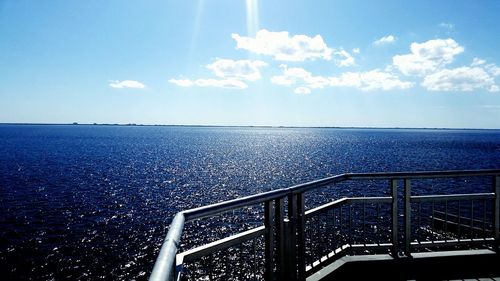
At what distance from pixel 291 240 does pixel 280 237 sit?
0.60ft

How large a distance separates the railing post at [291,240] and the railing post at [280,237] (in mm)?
62

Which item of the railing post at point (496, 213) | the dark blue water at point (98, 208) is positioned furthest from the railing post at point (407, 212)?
the dark blue water at point (98, 208)

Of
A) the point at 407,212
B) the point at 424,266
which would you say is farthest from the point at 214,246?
the point at 424,266

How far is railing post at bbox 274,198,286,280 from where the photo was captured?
10.6ft

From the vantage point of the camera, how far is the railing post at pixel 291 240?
342 cm

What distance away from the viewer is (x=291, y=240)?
3432 mm

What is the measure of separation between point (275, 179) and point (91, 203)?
22.9 m

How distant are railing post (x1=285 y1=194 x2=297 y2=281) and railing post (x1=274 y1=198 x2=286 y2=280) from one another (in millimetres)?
62

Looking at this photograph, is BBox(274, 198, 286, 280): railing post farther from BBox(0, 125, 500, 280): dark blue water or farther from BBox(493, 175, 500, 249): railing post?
BBox(0, 125, 500, 280): dark blue water

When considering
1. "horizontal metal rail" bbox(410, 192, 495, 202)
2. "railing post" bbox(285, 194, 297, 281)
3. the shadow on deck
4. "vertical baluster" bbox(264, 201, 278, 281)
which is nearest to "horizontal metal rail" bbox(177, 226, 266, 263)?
"vertical baluster" bbox(264, 201, 278, 281)

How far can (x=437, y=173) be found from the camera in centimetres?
491

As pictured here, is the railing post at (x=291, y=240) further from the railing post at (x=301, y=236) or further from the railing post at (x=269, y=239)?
the railing post at (x=269, y=239)

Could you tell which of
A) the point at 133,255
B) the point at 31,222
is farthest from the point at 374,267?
the point at 31,222

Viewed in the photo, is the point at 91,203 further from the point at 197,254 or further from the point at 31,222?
the point at 197,254
